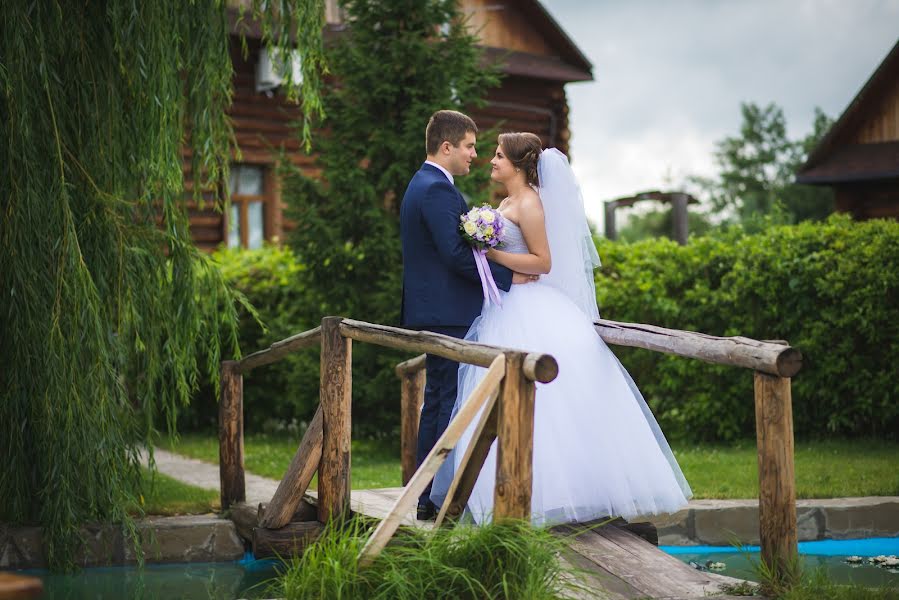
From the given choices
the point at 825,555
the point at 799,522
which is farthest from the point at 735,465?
the point at 825,555

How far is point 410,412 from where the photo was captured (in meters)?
6.86

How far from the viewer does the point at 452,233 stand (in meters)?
5.02

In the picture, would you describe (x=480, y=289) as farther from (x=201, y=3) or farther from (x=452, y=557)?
(x=201, y=3)

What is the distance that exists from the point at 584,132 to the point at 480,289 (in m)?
32.4

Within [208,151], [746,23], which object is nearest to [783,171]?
[746,23]

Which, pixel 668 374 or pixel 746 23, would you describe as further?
pixel 746 23

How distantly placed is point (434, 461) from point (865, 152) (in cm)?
1600

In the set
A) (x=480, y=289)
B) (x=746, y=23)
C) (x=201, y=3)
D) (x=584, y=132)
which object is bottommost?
(x=480, y=289)

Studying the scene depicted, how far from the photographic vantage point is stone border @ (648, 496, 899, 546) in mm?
6723

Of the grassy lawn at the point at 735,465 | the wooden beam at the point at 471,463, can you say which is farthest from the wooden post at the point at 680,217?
the wooden beam at the point at 471,463

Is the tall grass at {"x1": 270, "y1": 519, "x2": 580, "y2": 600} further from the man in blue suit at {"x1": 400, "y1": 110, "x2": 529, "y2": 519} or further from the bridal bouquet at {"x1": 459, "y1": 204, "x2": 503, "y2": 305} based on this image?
the bridal bouquet at {"x1": 459, "y1": 204, "x2": 503, "y2": 305}

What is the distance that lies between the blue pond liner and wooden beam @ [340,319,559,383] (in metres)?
2.70

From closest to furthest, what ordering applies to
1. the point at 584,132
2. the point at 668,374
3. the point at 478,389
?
the point at 478,389 → the point at 668,374 → the point at 584,132

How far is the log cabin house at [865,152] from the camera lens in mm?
17719
